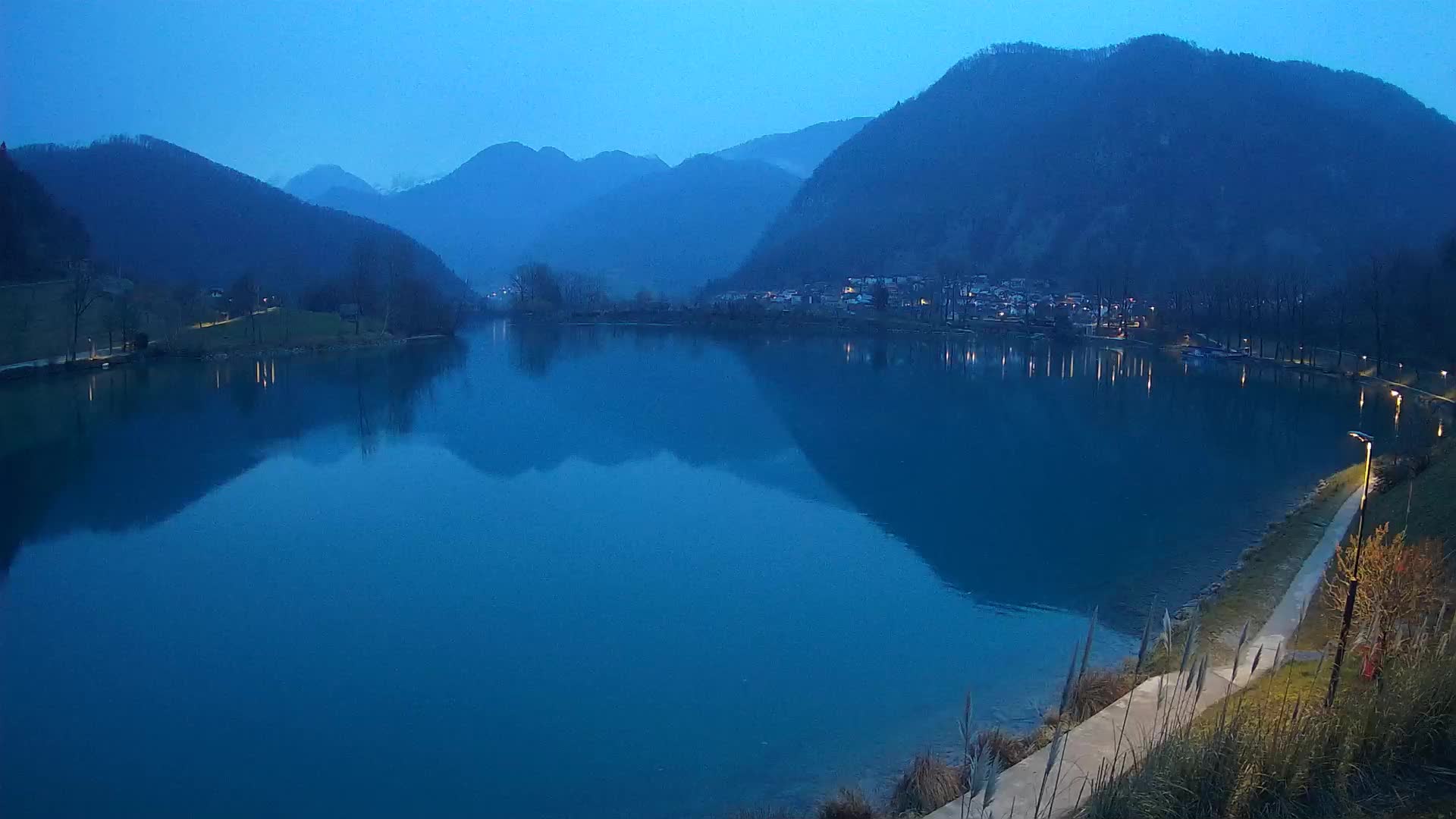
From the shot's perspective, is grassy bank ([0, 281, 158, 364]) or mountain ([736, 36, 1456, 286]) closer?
grassy bank ([0, 281, 158, 364])

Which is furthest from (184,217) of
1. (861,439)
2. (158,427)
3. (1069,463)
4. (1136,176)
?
(1136,176)

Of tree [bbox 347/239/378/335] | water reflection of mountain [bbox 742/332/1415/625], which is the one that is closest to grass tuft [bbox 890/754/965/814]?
water reflection of mountain [bbox 742/332/1415/625]

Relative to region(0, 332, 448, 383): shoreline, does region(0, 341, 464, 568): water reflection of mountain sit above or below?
below

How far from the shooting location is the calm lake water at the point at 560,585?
25.2 ft

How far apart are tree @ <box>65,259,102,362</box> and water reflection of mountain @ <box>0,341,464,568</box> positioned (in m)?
2.37

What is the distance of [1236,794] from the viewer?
5117mm

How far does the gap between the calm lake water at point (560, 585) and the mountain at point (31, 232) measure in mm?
20809

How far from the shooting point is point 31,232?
164 feet

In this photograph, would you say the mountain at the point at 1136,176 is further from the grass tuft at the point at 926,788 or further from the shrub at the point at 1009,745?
the grass tuft at the point at 926,788

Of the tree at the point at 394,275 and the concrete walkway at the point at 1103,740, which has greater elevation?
the tree at the point at 394,275

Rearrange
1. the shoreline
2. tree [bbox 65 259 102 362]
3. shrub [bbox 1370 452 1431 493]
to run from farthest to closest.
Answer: tree [bbox 65 259 102 362]
the shoreline
shrub [bbox 1370 452 1431 493]

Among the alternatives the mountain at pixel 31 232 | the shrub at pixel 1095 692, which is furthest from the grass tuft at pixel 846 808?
the mountain at pixel 31 232

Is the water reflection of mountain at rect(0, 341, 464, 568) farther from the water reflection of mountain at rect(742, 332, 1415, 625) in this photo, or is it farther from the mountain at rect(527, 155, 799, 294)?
the mountain at rect(527, 155, 799, 294)

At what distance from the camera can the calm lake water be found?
7684 millimetres
